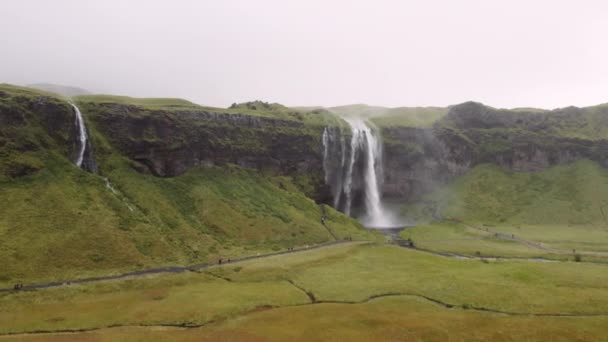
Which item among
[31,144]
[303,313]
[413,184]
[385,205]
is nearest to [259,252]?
[303,313]

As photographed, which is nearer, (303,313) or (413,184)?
(303,313)

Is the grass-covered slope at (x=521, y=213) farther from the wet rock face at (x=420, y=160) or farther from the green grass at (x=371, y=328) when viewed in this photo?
the green grass at (x=371, y=328)

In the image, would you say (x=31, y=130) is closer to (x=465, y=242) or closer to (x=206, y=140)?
(x=206, y=140)

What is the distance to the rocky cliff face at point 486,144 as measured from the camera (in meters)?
139

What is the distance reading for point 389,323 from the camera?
38094 mm

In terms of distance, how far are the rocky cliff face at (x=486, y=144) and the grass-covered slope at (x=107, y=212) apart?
4930 centimetres

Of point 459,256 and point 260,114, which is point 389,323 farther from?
point 260,114

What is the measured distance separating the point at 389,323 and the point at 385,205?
97.8 meters

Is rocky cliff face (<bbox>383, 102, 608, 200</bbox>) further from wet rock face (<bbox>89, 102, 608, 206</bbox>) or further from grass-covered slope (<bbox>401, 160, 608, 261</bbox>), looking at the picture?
grass-covered slope (<bbox>401, 160, 608, 261</bbox>)

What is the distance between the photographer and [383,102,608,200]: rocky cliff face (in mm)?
139125

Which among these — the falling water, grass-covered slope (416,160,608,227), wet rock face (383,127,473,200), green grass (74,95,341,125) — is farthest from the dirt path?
grass-covered slope (416,160,608,227)

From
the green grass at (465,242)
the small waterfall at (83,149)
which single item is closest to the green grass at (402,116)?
the green grass at (465,242)

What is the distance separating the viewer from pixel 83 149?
79750 mm

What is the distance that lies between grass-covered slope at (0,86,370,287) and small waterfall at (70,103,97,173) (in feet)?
4.99
